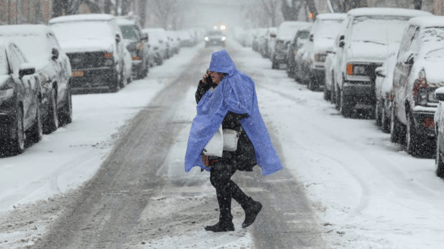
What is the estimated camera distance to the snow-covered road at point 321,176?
20.3 ft

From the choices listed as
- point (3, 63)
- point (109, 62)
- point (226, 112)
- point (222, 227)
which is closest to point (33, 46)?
point (3, 63)

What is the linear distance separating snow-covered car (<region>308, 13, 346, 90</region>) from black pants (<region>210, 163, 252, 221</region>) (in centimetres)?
1433

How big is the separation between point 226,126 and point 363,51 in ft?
29.7

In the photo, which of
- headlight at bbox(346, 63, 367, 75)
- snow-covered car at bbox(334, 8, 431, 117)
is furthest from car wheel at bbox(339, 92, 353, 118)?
headlight at bbox(346, 63, 367, 75)

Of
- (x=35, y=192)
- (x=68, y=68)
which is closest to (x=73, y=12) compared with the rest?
(x=68, y=68)

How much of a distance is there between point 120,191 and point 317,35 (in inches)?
551

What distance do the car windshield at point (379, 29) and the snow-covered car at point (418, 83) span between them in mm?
3427

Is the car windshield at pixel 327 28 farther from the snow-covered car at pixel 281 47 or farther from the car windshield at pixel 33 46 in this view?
the car windshield at pixel 33 46

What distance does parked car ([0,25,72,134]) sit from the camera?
42.2 feet

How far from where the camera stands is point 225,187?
6.11 meters

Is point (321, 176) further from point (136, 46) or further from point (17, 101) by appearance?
point (136, 46)

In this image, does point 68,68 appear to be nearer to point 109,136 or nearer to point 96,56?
point 109,136

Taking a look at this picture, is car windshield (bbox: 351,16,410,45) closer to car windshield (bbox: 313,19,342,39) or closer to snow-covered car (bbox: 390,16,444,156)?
snow-covered car (bbox: 390,16,444,156)

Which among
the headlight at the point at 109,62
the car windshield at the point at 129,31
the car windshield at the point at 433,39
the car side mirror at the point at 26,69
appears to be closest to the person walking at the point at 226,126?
the car windshield at the point at 433,39
